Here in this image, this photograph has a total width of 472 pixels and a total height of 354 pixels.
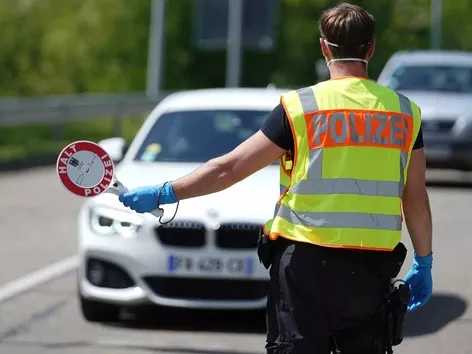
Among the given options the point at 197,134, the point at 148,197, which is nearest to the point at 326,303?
the point at 148,197

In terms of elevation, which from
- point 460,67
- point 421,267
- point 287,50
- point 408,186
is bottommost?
point 287,50

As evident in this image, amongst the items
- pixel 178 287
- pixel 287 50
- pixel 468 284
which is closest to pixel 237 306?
pixel 178 287

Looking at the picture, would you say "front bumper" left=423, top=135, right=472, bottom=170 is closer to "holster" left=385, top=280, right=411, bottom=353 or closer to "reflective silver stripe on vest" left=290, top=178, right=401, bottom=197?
"holster" left=385, top=280, right=411, bottom=353

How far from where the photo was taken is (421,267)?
4621mm

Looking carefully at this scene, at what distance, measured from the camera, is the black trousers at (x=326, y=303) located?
14.1ft

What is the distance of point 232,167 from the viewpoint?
437cm

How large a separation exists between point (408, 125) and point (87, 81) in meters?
50.5

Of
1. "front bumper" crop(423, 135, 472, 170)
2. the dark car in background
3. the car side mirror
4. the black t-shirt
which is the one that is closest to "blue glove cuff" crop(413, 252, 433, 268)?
the black t-shirt

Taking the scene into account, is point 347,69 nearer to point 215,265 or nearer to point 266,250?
point 266,250

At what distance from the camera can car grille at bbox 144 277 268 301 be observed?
329 inches

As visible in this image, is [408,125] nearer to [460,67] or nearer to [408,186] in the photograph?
[408,186]

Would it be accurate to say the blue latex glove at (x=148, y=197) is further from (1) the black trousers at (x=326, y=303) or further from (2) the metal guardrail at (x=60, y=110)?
(2) the metal guardrail at (x=60, y=110)

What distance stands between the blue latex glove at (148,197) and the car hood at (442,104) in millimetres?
14807

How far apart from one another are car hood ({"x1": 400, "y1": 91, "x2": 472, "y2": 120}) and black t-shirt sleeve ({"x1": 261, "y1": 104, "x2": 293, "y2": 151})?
49.2 ft
